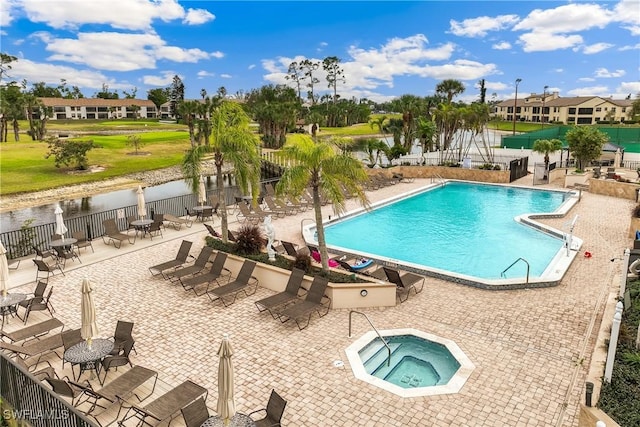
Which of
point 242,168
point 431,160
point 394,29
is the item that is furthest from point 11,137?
point 242,168

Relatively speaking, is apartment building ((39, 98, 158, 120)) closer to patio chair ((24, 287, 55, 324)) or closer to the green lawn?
the green lawn

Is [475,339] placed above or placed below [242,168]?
below

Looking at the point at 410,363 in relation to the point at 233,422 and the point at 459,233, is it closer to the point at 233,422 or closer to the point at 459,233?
the point at 233,422

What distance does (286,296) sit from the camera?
35.5ft

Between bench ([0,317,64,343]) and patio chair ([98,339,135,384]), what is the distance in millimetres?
1916

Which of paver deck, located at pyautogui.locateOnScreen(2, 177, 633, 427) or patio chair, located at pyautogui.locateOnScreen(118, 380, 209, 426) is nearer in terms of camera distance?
patio chair, located at pyautogui.locateOnScreen(118, 380, 209, 426)

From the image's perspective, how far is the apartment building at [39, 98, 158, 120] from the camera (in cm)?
11462

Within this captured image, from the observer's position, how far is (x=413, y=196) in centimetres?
2602

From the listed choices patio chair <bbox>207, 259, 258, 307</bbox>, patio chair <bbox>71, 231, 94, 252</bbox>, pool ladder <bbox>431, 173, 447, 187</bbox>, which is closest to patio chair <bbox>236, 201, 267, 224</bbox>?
patio chair <bbox>71, 231, 94, 252</bbox>

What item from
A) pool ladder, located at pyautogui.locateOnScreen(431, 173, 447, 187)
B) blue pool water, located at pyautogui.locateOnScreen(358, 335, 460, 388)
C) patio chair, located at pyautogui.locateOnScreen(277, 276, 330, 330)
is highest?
pool ladder, located at pyautogui.locateOnScreen(431, 173, 447, 187)

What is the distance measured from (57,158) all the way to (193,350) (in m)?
44.4

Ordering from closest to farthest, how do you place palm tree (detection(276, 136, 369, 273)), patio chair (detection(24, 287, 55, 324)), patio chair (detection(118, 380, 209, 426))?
patio chair (detection(118, 380, 209, 426))
patio chair (detection(24, 287, 55, 324))
palm tree (detection(276, 136, 369, 273))

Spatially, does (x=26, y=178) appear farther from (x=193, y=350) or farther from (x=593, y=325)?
(x=593, y=325)

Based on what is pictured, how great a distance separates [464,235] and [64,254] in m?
15.0
